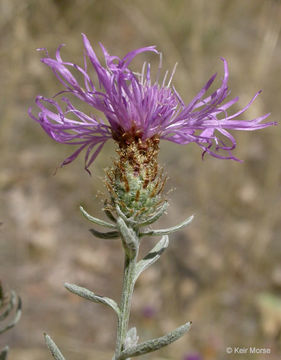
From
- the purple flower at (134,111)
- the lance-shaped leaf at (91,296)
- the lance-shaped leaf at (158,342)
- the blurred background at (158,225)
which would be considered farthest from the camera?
the blurred background at (158,225)

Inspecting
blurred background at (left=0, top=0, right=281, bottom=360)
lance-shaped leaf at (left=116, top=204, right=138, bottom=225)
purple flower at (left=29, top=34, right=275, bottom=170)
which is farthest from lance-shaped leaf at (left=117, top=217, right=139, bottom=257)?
blurred background at (left=0, top=0, right=281, bottom=360)

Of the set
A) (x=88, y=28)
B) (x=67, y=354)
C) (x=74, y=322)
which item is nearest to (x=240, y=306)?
(x=74, y=322)

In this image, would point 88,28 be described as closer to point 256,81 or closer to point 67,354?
point 256,81

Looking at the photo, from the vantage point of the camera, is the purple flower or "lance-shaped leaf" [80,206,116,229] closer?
"lance-shaped leaf" [80,206,116,229]

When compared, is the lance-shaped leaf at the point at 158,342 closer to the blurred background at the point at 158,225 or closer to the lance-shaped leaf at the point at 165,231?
the lance-shaped leaf at the point at 165,231

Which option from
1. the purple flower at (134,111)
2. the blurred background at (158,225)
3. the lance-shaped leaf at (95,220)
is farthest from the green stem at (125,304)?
the blurred background at (158,225)

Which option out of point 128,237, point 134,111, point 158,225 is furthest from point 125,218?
point 158,225

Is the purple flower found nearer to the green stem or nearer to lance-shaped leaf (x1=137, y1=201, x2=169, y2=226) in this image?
lance-shaped leaf (x1=137, y1=201, x2=169, y2=226)
